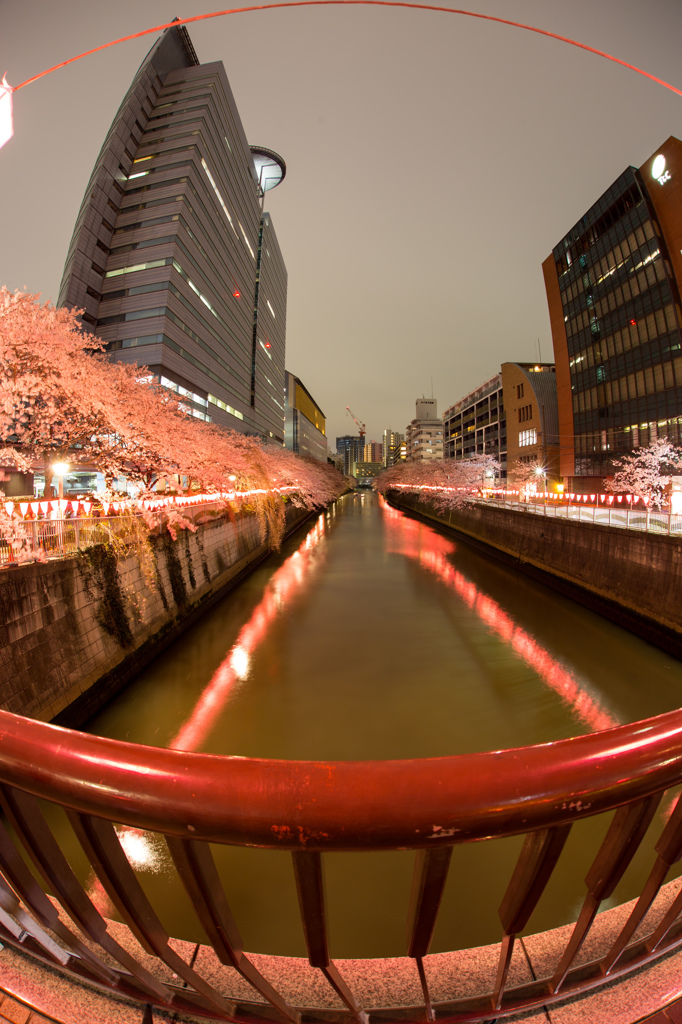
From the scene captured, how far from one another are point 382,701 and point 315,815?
877 cm

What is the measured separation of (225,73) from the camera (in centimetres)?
6825

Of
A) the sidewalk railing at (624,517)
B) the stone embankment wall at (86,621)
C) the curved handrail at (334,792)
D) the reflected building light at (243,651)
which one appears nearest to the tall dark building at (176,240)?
the reflected building light at (243,651)

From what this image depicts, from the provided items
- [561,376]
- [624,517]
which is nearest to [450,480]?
[561,376]

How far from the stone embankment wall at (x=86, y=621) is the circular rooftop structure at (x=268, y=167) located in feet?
453

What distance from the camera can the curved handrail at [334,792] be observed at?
0.84m

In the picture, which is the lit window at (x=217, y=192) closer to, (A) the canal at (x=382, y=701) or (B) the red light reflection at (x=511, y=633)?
(B) the red light reflection at (x=511, y=633)

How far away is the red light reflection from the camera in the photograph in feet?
29.0

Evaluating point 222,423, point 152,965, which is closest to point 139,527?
point 152,965

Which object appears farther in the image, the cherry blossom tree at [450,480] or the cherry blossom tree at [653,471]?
the cherry blossom tree at [450,480]

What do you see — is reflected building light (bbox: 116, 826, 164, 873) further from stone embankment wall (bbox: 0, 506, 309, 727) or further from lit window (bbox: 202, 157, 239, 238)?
lit window (bbox: 202, 157, 239, 238)

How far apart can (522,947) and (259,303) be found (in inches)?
3837

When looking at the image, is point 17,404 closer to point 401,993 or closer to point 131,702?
point 131,702

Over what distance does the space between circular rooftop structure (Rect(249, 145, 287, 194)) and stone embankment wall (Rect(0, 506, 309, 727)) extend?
138 m

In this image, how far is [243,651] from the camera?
11.6m
